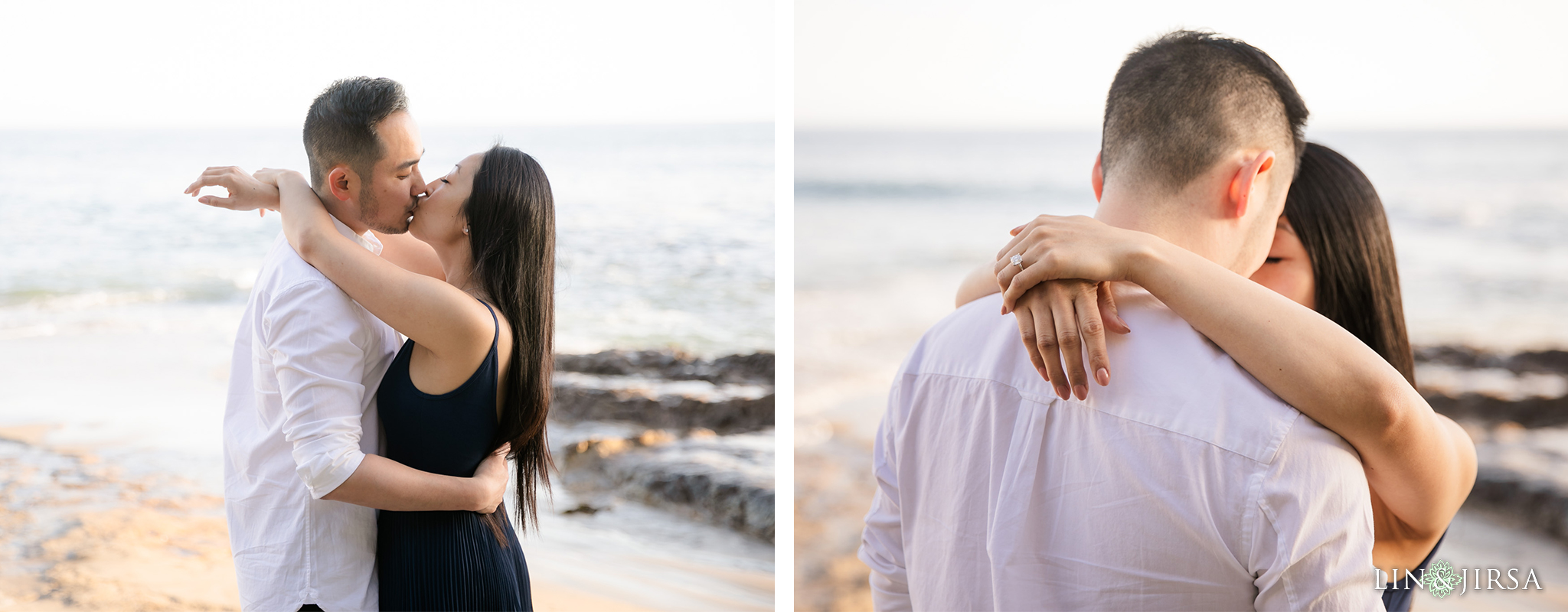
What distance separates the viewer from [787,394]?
9.21ft

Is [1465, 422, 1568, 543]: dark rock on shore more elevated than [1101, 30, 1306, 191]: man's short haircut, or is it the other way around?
[1101, 30, 1306, 191]: man's short haircut

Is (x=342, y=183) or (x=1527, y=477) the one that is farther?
(x=1527, y=477)

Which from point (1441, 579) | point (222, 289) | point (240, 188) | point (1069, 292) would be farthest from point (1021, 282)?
point (222, 289)

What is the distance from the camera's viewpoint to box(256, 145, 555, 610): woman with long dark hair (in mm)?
1327

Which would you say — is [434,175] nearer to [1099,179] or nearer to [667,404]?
[667,404]

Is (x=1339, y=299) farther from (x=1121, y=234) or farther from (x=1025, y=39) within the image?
(x=1025, y=39)

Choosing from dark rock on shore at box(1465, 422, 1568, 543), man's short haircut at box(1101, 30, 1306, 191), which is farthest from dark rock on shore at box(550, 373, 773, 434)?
man's short haircut at box(1101, 30, 1306, 191)

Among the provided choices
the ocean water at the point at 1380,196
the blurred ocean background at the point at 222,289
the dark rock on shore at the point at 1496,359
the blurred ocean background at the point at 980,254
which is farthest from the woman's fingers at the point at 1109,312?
the ocean water at the point at 1380,196

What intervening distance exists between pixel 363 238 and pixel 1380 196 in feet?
42.5

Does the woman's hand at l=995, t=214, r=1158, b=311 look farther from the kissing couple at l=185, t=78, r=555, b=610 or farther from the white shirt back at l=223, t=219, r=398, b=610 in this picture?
the white shirt back at l=223, t=219, r=398, b=610

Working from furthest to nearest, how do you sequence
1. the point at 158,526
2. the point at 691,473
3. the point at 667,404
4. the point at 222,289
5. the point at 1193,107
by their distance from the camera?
the point at 222,289, the point at 667,404, the point at 691,473, the point at 158,526, the point at 1193,107

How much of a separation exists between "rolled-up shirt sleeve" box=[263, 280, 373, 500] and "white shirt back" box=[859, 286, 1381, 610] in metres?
0.80

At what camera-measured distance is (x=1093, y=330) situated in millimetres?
949

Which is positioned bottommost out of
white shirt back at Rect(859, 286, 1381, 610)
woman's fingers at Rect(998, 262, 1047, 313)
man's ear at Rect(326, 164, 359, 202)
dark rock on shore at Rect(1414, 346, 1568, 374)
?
dark rock on shore at Rect(1414, 346, 1568, 374)
